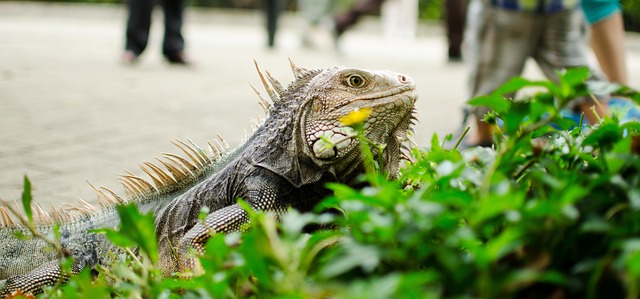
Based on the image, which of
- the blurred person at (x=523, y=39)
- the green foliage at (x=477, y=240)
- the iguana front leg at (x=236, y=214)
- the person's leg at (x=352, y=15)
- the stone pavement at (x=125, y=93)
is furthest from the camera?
the person's leg at (x=352, y=15)

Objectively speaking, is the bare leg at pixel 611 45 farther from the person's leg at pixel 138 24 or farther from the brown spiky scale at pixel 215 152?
the person's leg at pixel 138 24

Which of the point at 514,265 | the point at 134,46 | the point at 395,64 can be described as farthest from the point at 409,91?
the point at 395,64

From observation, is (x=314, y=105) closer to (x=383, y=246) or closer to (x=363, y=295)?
(x=383, y=246)

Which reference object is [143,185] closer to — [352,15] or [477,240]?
[477,240]

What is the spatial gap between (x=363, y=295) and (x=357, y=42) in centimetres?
1671

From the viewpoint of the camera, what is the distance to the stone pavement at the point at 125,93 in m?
5.43

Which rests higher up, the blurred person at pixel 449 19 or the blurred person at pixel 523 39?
the blurred person at pixel 523 39


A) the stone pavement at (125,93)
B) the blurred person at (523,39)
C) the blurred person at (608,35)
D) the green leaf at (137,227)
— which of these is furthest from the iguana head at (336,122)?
the blurred person at (608,35)

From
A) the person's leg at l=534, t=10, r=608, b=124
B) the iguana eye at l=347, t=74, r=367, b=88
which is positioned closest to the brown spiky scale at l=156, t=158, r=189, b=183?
the iguana eye at l=347, t=74, r=367, b=88

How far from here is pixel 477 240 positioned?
1.64m

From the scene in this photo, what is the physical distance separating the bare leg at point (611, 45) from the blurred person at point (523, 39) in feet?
0.42

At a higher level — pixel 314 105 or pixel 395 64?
pixel 314 105

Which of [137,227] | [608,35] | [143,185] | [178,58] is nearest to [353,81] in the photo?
[143,185]

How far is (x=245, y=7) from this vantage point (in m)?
27.0
